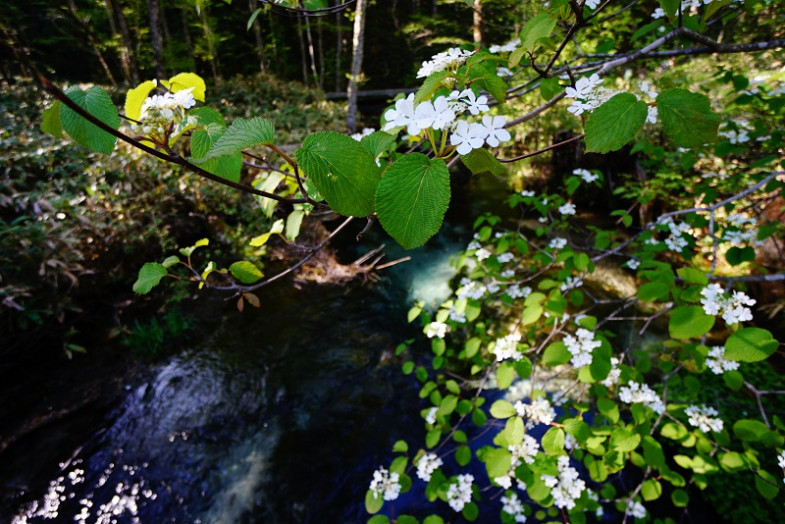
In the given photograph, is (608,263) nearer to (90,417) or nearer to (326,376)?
(326,376)

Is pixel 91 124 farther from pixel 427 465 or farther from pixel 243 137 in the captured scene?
pixel 427 465

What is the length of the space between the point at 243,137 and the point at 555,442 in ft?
4.92

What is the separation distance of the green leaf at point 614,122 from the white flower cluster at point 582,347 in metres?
1.18

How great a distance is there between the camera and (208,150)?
0.84m

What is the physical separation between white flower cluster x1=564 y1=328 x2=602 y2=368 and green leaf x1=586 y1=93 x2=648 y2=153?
3.86 ft

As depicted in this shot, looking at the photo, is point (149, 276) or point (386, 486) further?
point (386, 486)

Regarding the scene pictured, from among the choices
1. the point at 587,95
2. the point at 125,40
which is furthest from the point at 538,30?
the point at 125,40

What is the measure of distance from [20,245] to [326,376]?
343 centimetres

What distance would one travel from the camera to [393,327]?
15.7ft

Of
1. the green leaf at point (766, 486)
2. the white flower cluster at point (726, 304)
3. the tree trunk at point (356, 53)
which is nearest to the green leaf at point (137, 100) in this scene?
the white flower cluster at point (726, 304)

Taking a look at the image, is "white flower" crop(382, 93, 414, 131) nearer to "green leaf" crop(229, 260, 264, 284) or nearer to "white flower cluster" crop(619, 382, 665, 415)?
"green leaf" crop(229, 260, 264, 284)

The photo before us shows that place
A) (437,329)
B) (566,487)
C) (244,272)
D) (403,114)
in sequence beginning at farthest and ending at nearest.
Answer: (437,329)
(566,487)
(244,272)
(403,114)

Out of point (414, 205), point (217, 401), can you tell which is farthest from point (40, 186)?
point (414, 205)

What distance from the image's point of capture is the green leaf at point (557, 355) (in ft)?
4.92
